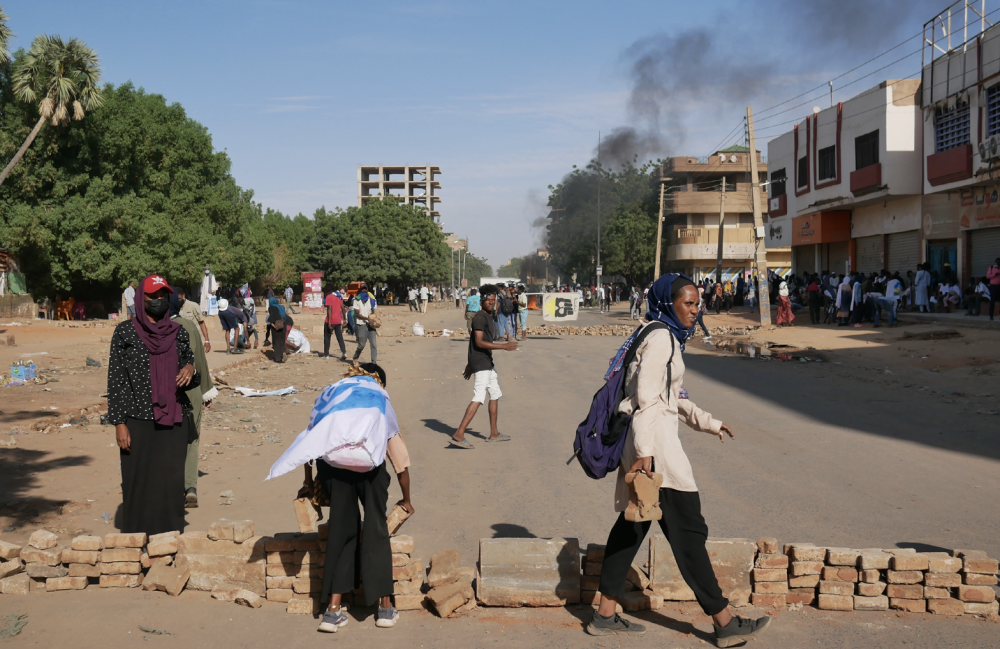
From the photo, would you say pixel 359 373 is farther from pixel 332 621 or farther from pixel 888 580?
pixel 888 580

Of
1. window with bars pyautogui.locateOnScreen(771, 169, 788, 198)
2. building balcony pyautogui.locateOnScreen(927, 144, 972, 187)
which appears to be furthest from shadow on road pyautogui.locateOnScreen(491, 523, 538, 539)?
window with bars pyautogui.locateOnScreen(771, 169, 788, 198)

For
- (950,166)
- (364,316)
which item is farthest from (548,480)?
(950,166)

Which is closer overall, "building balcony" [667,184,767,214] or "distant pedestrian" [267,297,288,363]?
"distant pedestrian" [267,297,288,363]

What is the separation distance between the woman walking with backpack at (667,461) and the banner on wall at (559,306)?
86.2 ft

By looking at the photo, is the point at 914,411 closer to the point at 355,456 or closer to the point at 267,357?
the point at 355,456

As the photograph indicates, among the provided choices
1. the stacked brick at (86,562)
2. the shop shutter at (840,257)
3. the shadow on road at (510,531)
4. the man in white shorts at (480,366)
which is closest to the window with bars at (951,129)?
the shop shutter at (840,257)

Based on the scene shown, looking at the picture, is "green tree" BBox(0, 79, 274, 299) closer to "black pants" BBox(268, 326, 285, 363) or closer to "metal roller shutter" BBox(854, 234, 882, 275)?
"black pants" BBox(268, 326, 285, 363)

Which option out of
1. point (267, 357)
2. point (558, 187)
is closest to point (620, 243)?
point (558, 187)

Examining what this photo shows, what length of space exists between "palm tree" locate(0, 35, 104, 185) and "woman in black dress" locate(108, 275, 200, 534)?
29.5 metres

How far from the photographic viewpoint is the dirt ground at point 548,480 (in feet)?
14.0

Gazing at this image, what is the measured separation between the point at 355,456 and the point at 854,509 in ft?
13.9

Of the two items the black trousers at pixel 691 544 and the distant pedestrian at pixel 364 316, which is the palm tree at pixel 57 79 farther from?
the black trousers at pixel 691 544

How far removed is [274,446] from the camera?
31.0ft

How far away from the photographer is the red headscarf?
5.28 m
